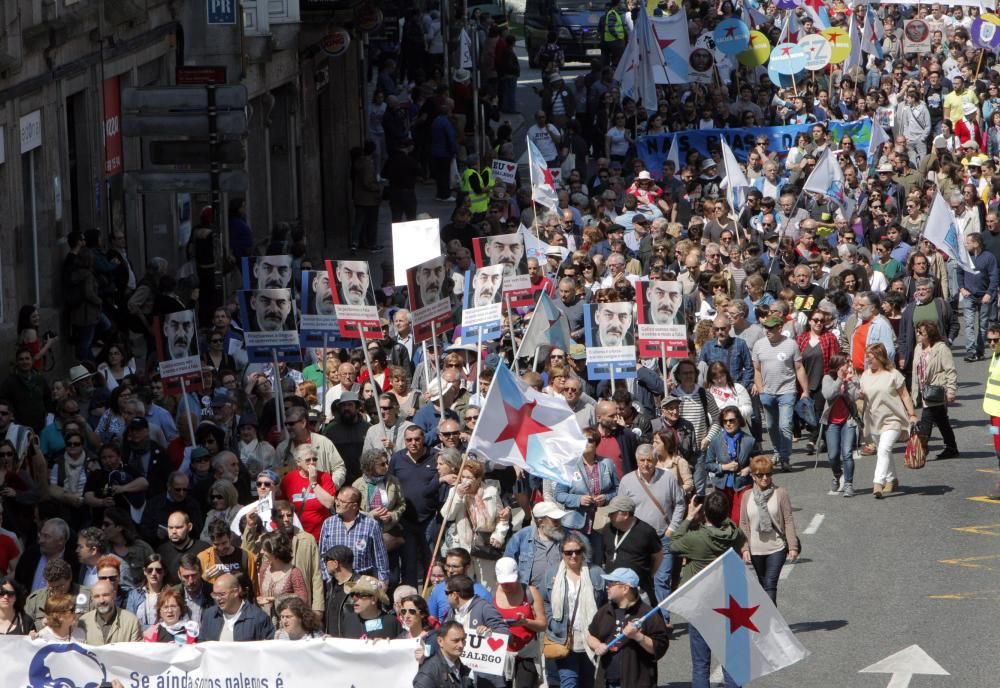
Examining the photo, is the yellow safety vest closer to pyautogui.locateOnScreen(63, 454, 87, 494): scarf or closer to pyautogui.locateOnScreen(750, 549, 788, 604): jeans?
pyautogui.locateOnScreen(750, 549, 788, 604): jeans

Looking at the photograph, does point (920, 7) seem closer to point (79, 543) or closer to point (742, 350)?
point (742, 350)

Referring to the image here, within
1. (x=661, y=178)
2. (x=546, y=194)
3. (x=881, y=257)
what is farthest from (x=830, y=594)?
(x=661, y=178)

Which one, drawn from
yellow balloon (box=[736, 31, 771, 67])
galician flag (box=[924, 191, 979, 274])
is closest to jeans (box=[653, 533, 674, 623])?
galician flag (box=[924, 191, 979, 274])

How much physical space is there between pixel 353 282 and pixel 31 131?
4761 mm

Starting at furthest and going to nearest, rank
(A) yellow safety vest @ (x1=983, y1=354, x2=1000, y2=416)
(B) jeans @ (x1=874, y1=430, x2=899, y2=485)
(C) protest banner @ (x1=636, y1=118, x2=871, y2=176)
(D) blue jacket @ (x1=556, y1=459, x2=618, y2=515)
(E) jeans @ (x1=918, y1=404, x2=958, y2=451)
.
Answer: (C) protest banner @ (x1=636, y1=118, x2=871, y2=176) → (E) jeans @ (x1=918, y1=404, x2=958, y2=451) → (A) yellow safety vest @ (x1=983, y1=354, x2=1000, y2=416) → (B) jeans @ (x1=874, y1=430, x2=899, y2=485) → (D) blue jacket @ (x1=556, y1=459, x2=618, y2=515)

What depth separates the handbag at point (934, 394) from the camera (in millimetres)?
20328

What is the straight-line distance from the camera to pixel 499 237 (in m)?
21.2

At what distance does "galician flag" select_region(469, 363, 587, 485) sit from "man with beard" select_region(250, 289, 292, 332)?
4000mm

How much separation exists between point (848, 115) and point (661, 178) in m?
5.46

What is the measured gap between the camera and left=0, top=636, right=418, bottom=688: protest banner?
12.2 meters

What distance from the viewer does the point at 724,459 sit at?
1672cm

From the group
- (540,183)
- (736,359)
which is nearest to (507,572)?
(736,359)

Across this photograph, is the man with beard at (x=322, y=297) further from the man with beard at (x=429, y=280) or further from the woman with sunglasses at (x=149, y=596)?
the woman with sunglasses at (x=149, y=596)

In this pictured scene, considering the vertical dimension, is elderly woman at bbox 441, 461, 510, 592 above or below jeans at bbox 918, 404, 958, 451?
above
